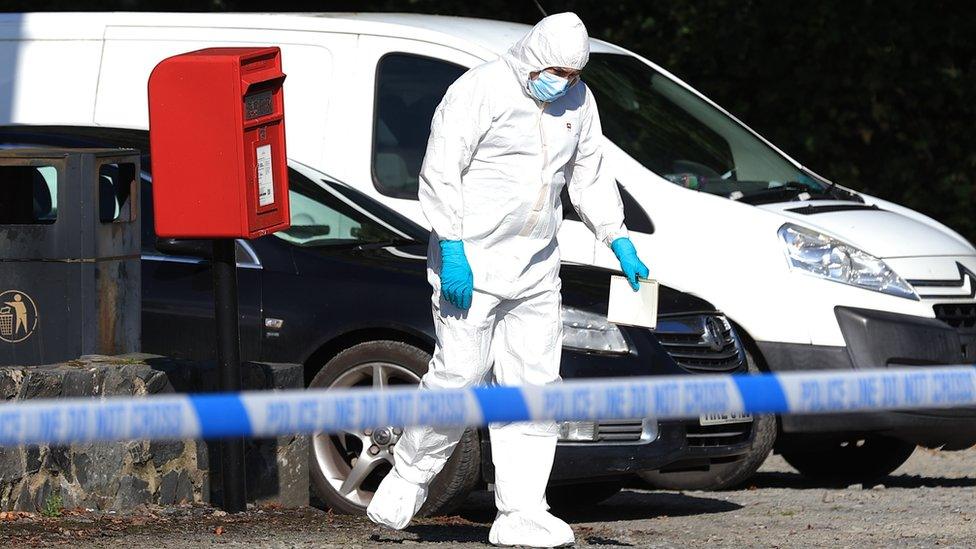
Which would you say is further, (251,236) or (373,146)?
(373,146)

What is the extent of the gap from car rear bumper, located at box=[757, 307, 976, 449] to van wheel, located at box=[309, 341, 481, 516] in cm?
177

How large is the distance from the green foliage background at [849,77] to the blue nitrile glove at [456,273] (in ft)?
20.9

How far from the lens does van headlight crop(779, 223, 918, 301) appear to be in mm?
7848

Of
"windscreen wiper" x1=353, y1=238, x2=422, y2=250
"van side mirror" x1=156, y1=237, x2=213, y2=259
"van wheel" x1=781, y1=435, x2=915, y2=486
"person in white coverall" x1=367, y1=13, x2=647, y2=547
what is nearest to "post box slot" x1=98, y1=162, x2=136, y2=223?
"van side mirror" x1=156, y1=237, x2=213, y2=259

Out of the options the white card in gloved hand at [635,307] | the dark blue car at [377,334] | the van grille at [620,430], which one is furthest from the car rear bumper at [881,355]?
the white card in gloved hand at [635,307]

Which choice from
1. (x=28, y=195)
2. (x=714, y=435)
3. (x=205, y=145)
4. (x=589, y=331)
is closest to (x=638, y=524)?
(x=714, y=435)

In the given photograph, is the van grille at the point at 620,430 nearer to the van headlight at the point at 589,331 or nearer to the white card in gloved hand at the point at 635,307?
the van headlight at the point at 589,331

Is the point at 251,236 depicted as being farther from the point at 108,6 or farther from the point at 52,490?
the point at 108,6

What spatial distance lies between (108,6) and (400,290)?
6.65 meters

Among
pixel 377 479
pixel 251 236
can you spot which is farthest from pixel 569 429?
pixel 251 236

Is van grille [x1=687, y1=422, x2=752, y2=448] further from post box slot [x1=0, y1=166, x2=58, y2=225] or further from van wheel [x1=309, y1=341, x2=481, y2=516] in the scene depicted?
post box slot [x1=0, y1=166, x2=58, y2=225]

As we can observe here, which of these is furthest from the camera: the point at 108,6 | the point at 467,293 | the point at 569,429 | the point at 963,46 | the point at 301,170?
the point at 108,6

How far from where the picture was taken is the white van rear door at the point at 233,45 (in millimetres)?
8445

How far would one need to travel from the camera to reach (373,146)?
8336 millimetres
